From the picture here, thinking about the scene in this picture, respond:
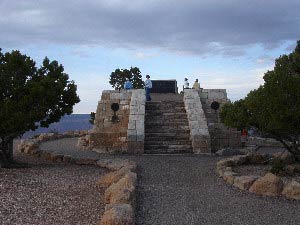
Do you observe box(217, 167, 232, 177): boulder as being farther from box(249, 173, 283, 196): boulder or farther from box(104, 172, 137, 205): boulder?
box(104, 172, 137, 205): boulder

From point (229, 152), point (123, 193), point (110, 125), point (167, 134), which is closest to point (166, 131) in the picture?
point (167, 134)

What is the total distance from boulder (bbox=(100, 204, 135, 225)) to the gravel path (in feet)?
2.11

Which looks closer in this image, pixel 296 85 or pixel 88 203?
pixel 88 203

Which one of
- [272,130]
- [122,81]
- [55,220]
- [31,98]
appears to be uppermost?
[122,81]

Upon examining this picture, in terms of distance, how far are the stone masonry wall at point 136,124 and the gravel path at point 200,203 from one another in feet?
18.4

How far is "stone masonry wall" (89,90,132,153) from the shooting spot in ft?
66.7

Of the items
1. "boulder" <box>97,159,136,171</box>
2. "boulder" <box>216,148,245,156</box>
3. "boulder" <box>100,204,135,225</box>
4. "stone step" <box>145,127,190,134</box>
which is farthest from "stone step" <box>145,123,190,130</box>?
"boulder" <box>100,204,135,225</box>

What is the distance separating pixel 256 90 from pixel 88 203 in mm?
6149

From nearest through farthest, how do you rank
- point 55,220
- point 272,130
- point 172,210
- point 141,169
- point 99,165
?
point 55,220 → point 172,210 → point 272,130 → point 141,169 → point 99,165

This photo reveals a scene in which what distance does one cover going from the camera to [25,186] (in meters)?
11.7

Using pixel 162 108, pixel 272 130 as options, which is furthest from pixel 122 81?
pixel 272 130

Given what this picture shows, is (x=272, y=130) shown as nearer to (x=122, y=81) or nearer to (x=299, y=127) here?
(x=299, y=127)

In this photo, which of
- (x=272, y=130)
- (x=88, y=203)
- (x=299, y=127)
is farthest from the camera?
(x=272, y=130)

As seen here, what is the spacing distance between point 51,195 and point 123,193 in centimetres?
247
